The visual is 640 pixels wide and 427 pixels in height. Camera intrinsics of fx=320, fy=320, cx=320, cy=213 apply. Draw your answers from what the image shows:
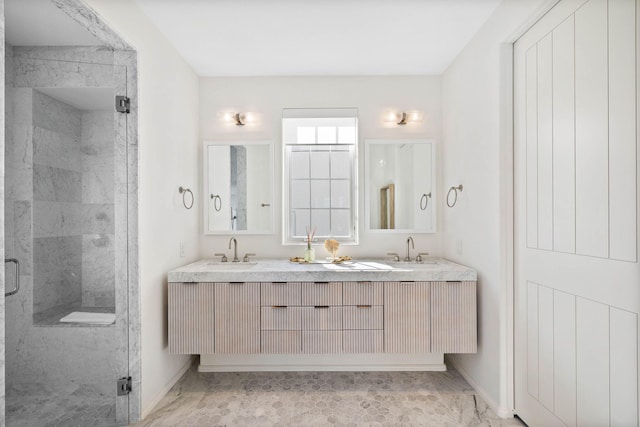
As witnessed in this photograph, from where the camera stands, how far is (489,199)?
7.06 ft

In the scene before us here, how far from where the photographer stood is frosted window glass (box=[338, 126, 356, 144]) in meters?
3.07

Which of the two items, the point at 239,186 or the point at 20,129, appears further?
the point at 239,186

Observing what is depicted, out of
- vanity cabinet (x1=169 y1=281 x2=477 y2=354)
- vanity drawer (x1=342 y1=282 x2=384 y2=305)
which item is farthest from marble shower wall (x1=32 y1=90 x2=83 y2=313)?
vanity drawer (x1=342 y1=282 x2=384 y2=305)

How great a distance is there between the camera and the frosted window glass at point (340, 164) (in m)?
3.07

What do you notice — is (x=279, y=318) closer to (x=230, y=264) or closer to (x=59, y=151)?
(x=230, y=264)

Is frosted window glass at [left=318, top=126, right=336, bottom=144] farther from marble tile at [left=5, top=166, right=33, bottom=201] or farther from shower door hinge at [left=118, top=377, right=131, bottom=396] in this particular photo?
shower door hinge at [left=118, top=377, right=131, bottom=396]

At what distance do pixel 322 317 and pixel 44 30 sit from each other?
8.47 feet

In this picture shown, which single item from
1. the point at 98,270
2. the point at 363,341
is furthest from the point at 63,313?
the point at 363,341

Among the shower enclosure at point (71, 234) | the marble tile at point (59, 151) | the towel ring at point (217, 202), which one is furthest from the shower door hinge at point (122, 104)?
the towel ring at point (217, 202)

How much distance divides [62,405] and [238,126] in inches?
96.7

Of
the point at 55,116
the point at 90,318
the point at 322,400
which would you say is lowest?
the point at 322,400

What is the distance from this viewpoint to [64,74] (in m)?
1.96

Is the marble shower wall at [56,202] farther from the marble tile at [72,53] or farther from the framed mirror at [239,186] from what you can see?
the framed mirror at [239,186]

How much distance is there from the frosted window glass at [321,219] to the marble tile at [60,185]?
1.80 metres
